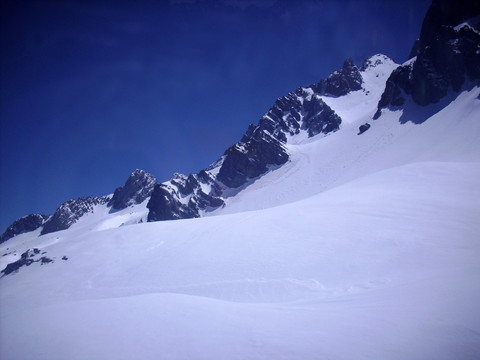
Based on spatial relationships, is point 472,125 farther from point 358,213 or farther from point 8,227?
point 8,227

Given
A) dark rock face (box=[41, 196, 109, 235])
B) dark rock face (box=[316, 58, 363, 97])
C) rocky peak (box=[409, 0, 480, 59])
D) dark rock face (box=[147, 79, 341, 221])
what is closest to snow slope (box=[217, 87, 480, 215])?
dark rock face (box=[147, 79, 341, 221])

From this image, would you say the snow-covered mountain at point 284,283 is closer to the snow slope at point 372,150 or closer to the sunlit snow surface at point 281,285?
the sunlit snow surface at point 281,285

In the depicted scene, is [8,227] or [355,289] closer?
[355,289]

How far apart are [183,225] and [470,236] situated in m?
18.2

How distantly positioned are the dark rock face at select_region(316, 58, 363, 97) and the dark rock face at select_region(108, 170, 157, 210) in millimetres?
115672

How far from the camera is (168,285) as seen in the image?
36.7 ft

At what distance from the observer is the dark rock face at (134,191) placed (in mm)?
145125

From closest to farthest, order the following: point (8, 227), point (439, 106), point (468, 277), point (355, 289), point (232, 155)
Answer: point (468, 277) → point (355, 289) → point (439, 106) → point (232, 155) → point (8, 227)

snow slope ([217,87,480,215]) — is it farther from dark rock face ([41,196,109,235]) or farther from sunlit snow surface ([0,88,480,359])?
dark rock face ([41,196,109,235])

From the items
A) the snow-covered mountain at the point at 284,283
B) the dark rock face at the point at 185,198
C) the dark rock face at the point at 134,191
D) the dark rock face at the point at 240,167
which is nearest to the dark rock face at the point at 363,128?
the dark rock face at the point at 240,167

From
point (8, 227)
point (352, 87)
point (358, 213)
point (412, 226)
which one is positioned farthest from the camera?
point (8, 227)

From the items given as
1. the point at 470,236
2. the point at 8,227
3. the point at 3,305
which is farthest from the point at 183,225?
the point at 8,227

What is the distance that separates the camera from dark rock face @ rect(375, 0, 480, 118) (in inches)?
2042

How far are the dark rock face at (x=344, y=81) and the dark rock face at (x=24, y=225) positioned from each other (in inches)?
7613
